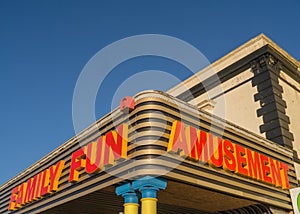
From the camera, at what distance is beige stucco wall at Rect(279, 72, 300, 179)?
14445 millimetres

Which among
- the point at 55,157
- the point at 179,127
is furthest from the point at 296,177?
the point at 55,157

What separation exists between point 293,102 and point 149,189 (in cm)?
1034

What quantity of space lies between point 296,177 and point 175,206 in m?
5.00

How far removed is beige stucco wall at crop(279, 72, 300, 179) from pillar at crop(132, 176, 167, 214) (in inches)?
311

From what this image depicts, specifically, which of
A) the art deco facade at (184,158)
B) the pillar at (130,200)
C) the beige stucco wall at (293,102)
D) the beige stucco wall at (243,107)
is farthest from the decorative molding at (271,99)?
the pillar at (130,200)

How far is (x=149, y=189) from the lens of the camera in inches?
321

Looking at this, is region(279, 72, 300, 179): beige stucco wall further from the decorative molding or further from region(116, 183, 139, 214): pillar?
region(116, 183, 139, 214): pillar

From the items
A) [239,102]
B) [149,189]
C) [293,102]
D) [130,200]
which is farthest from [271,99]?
[130,200]

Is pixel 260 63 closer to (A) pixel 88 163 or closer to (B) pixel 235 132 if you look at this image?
(B) pixel 235 132

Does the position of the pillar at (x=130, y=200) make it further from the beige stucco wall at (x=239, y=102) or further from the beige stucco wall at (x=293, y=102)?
the beige stucco wall at (x=293, y=102)

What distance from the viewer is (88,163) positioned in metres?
9.90

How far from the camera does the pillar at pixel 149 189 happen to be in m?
Answer: 8.02

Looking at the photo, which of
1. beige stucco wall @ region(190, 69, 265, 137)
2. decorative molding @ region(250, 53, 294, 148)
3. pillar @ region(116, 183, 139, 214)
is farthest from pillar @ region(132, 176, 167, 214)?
beige stucco wall @ region(190, 69, 265, 137)

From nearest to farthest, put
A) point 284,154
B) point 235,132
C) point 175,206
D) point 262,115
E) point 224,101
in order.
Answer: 1. point 235,132
2. point 175,206
3. point 284,154
4. point 262,115
5. point 224,101
